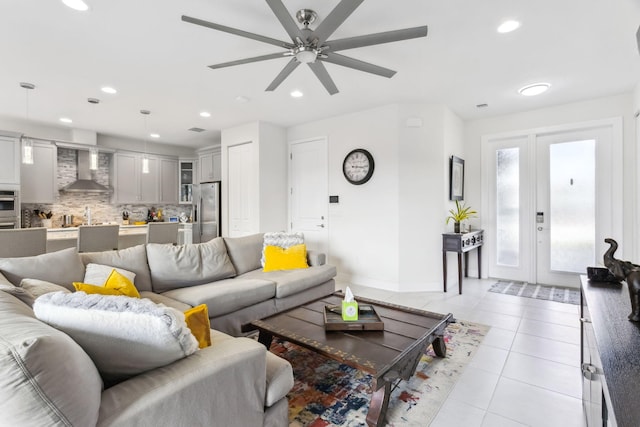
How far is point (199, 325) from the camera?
153 centimetres

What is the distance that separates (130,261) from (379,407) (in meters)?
2.32

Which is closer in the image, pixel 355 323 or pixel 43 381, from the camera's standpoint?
pixel 43 381

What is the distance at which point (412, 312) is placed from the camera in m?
2.45

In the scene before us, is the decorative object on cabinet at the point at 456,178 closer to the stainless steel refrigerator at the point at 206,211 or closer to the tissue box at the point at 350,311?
the tissue box at the point at 350,311

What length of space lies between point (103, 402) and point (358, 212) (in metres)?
3.99

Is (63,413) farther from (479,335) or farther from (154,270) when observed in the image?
(479,335)

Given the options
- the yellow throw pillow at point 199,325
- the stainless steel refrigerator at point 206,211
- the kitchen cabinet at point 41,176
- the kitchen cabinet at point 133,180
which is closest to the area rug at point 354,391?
the yellow throw pillow at point 199,325

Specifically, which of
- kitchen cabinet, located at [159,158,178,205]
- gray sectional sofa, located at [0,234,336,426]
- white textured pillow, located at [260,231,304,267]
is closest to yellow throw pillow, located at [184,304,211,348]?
gray sectional sofa, located at [0,234,336,426]

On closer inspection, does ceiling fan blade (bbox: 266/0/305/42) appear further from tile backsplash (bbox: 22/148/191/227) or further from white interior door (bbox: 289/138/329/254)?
tile backsplash (bbox: 22/148/191/227)

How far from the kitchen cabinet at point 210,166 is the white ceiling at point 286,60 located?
5.72 ft

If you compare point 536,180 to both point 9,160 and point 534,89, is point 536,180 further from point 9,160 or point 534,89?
point 9,160

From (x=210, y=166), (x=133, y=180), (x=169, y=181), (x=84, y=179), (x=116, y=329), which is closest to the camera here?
(x=116, y=329)

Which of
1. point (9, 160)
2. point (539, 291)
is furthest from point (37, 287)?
point (539, 291)

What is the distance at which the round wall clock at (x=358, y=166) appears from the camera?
4594mm
